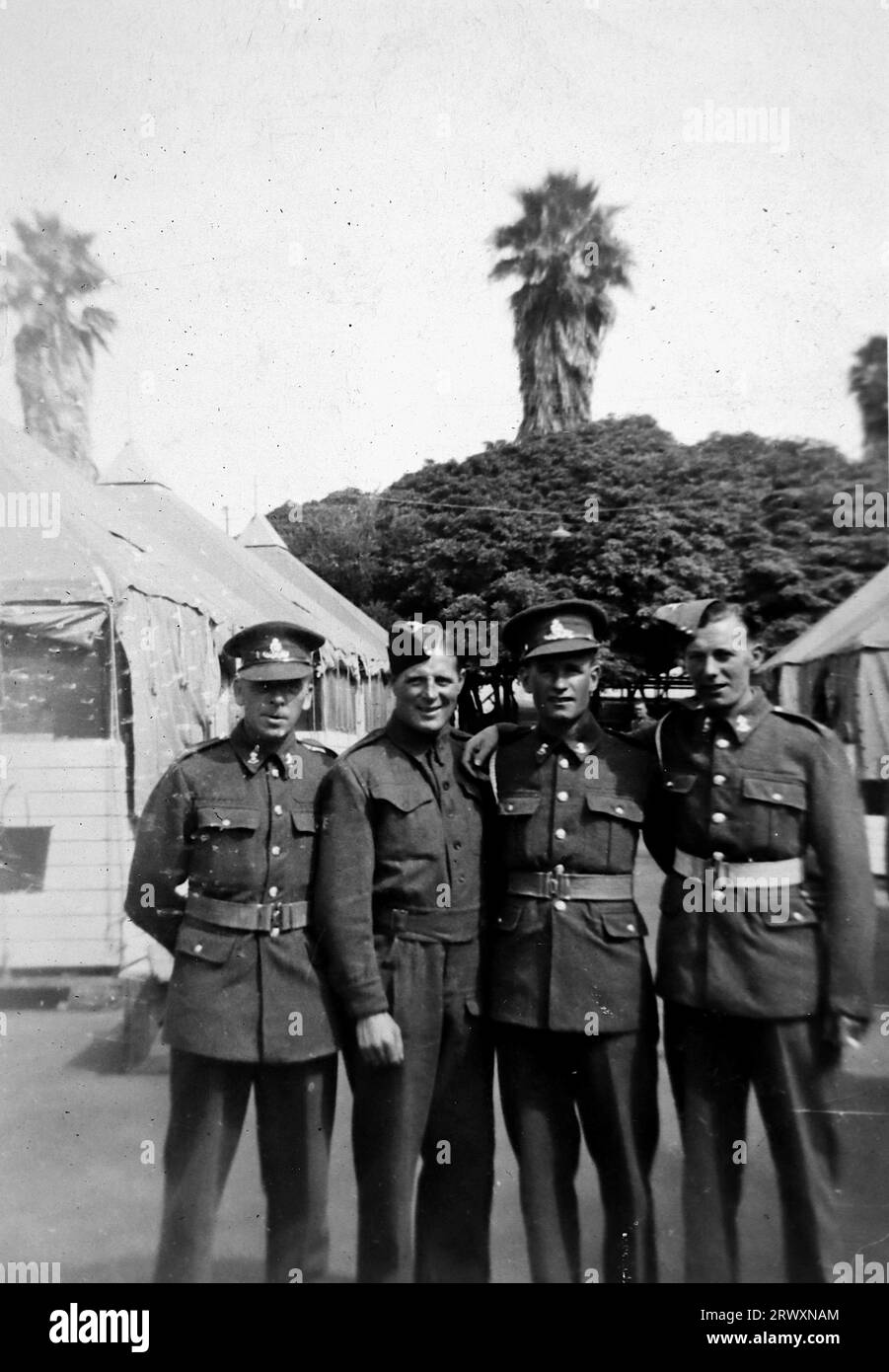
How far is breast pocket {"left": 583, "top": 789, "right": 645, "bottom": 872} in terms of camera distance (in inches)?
111

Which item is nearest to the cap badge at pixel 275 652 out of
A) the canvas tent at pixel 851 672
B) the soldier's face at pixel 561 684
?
the soldier's face at pixel 561 684

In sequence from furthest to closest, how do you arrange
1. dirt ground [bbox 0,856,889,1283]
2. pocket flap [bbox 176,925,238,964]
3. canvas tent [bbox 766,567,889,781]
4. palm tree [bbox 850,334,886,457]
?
canvas tent [bbox 766,567,889,781]
palm tree [bbox 850,334,886,457]
dirt ground [bbox 0,856,889,1283]
pocket flap [bbox 176,925,238,964]

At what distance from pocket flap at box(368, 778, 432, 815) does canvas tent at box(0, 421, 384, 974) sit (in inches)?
61.7

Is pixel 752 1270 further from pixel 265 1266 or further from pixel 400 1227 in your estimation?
pixel 265 1266

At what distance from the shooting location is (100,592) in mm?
4383

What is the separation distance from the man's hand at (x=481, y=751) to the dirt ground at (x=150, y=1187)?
4.50 ft

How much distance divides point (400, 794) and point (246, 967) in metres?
0.66

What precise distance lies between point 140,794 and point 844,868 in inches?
109

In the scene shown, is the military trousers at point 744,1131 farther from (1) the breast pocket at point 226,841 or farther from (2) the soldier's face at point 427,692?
(1) the breast pocket at point 226,841

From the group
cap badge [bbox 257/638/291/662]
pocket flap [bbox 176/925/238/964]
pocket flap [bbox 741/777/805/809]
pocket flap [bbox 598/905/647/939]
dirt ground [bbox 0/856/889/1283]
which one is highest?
cap badge [bbox 257/638/291/662]

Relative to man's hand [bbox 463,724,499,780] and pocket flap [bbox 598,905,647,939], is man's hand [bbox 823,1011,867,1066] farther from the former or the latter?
man's hand [bbox 463,724,499,780]

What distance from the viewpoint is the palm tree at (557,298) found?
131 inches

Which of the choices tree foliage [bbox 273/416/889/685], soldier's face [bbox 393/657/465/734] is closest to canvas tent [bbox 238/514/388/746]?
tree foliage [bbox 273/416/889/685]

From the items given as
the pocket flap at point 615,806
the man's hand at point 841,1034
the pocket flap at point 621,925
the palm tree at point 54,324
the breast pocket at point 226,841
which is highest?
the palm tree at point 54,324
